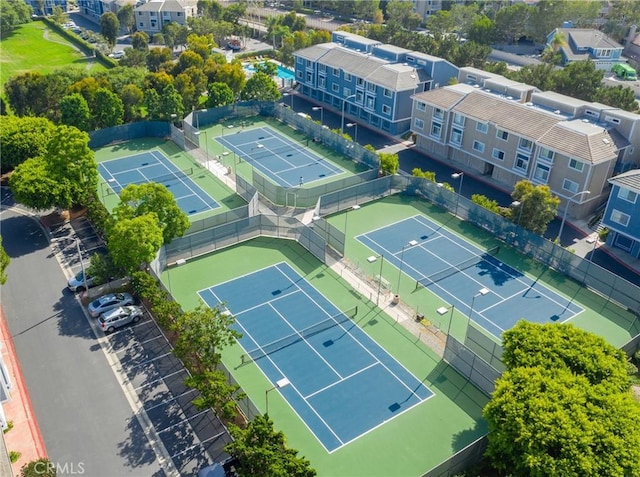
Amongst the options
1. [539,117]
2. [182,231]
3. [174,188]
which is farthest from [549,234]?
[174,188]

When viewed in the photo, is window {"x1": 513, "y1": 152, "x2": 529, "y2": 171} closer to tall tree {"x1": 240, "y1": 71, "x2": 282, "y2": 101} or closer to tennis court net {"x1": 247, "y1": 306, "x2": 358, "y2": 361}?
tennis court net {"x1": 247, "y1": 306, "x2": 358, "y2": 361}

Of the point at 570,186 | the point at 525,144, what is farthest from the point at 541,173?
the point at 525,144

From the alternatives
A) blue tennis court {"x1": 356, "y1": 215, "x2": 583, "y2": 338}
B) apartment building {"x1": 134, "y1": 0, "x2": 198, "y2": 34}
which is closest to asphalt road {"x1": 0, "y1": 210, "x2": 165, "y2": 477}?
blue tennis court {"x1": 356, "y1": 215, "x2": 583, "y2": 338}

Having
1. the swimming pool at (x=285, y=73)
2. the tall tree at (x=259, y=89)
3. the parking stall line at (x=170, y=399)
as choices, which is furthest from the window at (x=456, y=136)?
the parking stall line at (x=170, y=399)

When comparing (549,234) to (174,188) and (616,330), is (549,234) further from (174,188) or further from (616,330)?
(174,188)

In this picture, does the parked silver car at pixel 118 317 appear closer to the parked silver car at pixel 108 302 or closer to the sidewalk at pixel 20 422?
the parked silver car at pixel 108 302

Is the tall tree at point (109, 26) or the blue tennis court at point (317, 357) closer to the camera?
the blue tennis court at point (317, 357)
